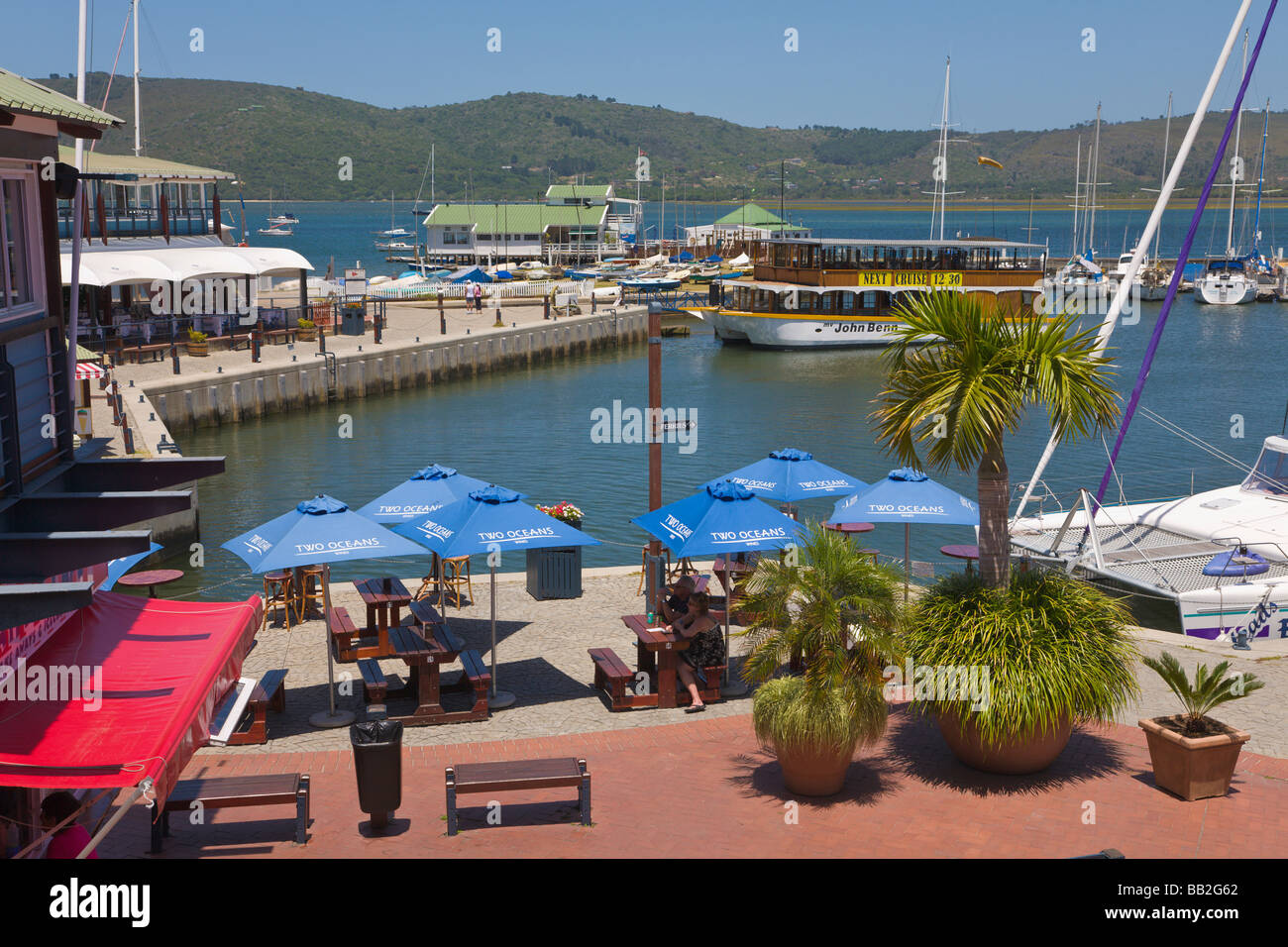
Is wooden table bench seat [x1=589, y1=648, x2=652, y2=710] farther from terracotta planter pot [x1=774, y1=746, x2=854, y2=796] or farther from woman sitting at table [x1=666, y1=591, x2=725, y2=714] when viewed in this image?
terracotta planter pot [x1=774, y1=746, x2=854, y2=796]

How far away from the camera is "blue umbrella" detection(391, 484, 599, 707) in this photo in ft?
43.8

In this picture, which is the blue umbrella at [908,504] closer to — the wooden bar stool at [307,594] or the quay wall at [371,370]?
the wooden bar stool at [307,594]

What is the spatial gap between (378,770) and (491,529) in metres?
3.88

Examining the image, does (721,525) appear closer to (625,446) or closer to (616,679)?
(616,679)

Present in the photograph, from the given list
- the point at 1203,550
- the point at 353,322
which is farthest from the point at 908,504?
the point at 353,322

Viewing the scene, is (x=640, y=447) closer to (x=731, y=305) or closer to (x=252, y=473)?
(x=252, y=473)

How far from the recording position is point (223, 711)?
40.6 ft

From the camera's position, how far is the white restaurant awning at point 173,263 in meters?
40.2

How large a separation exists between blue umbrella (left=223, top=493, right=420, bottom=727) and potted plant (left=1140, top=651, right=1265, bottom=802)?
752 centimetres

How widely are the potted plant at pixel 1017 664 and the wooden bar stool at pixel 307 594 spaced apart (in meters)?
9.10

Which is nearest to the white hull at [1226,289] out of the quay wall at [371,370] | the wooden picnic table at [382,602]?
the quay wall at [371,370]

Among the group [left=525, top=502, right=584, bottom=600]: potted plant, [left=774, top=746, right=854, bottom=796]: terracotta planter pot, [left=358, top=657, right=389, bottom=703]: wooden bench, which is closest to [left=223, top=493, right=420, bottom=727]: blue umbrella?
[left=358, top=657, right=389, bottom=703]: wooden bench

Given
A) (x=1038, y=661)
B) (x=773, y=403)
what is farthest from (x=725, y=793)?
(x=773, y=403)
